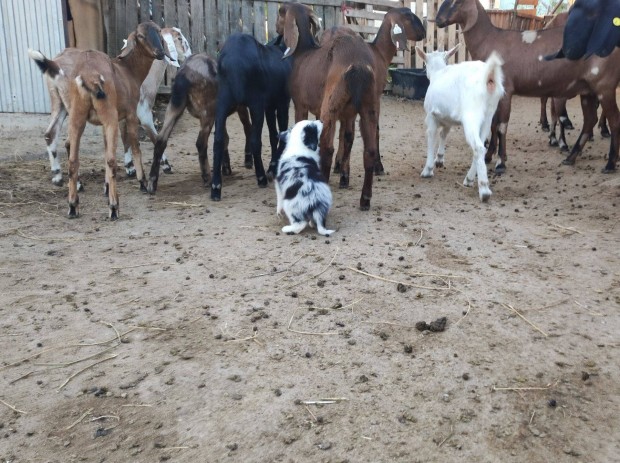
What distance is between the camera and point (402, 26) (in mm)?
6734

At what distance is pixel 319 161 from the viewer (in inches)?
227

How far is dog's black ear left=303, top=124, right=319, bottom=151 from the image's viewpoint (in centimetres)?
543

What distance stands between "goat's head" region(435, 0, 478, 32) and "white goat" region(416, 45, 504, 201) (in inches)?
48.0

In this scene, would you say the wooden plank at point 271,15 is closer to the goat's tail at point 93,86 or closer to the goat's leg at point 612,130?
the goat's leg at point 612,130

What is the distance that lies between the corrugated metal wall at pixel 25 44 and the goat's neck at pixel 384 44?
5213 mm

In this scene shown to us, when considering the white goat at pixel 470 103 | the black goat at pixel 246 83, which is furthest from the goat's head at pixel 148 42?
the white goat at pixel 470 103

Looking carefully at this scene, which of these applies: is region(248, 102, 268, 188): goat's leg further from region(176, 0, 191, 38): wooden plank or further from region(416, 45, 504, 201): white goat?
region(176, 0, 191, 38): wooden plank

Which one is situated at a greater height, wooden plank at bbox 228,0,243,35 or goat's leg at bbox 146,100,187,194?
wooden plank at bbox 228,0,243,35

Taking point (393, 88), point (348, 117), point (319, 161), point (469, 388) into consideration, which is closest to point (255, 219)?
point (319, 161)

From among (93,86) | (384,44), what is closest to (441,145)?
(384,44)

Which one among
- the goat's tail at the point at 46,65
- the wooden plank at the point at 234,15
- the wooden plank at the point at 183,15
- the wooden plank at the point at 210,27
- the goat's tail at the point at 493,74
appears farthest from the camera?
the wooden plank at the point at 234,15

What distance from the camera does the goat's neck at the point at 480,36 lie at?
809 centimetres

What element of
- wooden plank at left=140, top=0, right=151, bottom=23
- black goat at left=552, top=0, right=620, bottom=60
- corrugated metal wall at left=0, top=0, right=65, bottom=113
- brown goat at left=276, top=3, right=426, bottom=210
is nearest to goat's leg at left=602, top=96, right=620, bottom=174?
black goat at left=552, top=0, right=620, bottom=60

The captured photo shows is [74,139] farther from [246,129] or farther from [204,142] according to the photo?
[246,129]
